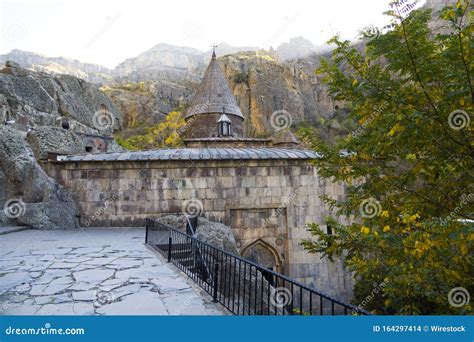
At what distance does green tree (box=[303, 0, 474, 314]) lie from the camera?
2.56m

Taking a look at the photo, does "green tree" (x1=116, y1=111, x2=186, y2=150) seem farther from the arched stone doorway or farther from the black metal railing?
the black metal railing

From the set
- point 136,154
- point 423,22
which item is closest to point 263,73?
point 136,154

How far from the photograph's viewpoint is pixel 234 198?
8539 millimetres

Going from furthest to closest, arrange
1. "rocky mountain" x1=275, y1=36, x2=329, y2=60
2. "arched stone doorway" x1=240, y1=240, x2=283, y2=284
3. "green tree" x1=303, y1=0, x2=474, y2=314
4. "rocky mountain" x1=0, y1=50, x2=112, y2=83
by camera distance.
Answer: "rocky mountain" x1=275, y1=36, x2=329, y2=60, "rocky mountain" x1=0, y1=50, x2=112, y2=83, "arched stone doorway" x1=240, y1=240, x2=283, y2=284, "green tree" x1=303, y1=0, x2=474, y2=314

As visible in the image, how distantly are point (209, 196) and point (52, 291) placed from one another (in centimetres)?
516

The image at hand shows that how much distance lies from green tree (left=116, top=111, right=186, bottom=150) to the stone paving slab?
26.8 m

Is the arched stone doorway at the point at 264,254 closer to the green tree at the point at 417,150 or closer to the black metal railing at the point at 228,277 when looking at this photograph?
the black metal railing at the point at 228,277

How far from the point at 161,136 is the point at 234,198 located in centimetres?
3109

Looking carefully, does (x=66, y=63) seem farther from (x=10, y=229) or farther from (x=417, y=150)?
(x=417, y=150)

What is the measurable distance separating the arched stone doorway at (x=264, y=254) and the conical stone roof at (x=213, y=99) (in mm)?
14156

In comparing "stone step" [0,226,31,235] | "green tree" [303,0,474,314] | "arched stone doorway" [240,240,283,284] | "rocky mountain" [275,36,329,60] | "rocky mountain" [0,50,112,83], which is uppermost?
"rocky mountain" [275,36,329,60]

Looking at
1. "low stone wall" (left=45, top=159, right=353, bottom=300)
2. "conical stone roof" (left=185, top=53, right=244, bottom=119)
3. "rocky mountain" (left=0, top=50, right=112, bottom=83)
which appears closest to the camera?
"low stone wall" (left=45, top=159, right=353, bottom=300)

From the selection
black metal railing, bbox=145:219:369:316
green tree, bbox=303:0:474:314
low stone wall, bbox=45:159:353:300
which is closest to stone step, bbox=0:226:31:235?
low stone wall, bbox=45:159:353:300

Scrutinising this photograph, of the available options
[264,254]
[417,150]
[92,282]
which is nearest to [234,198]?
[264,254]
